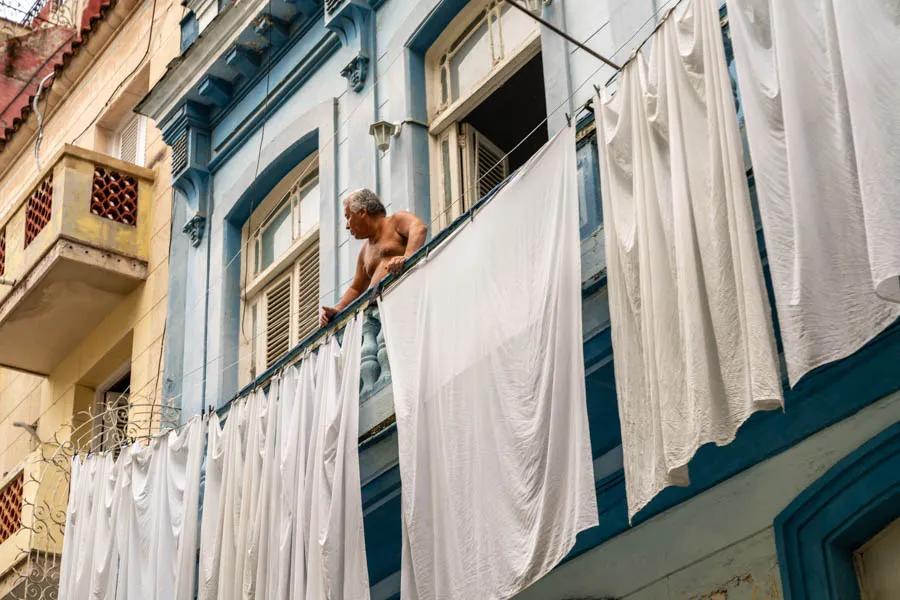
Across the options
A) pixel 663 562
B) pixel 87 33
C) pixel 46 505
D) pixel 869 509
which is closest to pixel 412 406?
pixel 663 562

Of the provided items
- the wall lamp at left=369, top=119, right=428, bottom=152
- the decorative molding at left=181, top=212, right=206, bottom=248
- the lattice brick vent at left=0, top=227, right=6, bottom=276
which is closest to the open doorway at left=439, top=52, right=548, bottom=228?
the wall lamp at left=369, top=119, right=428, bottom=152

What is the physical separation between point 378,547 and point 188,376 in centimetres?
456

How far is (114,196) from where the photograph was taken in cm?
1541

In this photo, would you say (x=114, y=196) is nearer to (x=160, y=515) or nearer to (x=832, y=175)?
(x=160, y=515)

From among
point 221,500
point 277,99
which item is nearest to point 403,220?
point 221,500

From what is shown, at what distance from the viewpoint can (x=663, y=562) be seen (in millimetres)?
8422

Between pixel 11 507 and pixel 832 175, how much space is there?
10967mm

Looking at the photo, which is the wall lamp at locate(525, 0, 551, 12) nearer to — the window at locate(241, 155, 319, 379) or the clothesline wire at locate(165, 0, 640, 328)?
the clothesline wire at locate(165, 0, 640, 328)

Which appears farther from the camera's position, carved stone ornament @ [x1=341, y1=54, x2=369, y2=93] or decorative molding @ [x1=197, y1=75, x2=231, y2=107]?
decorative molding @ [x1=197, y1=75, x2=231, y2=107]

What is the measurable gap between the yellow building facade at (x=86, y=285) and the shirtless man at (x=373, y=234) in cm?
Result: 368

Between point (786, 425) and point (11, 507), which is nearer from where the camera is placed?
point (786, 425)

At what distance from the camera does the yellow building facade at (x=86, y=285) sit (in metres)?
14.6

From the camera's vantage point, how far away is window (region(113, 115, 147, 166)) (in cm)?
1678

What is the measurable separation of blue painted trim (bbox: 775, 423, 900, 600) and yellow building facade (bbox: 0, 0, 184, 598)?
7.25 meters
